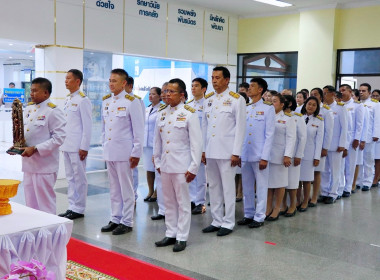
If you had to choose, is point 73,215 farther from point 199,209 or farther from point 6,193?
point 6,193

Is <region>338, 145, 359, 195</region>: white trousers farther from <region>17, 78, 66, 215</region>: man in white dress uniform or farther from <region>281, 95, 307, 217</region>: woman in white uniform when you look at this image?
<region>17, 78, 66, 215</region>: man in white dress uniform

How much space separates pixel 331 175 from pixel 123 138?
135 inches

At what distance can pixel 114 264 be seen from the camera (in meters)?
3.88

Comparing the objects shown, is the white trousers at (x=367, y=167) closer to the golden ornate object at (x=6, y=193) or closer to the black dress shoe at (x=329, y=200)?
the black dress shoe at (x=329, y=200)

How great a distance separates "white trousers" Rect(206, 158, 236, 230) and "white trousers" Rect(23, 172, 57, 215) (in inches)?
65.0

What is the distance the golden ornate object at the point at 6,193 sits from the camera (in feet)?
9.17

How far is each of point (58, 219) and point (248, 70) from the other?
9.13 meters

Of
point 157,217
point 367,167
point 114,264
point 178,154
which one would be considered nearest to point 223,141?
point 178,154

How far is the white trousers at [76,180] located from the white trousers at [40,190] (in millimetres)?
807

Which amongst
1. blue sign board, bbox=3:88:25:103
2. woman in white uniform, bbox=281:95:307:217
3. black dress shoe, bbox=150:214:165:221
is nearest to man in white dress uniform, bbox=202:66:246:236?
black dress shoe, bbox=150:214:165:221

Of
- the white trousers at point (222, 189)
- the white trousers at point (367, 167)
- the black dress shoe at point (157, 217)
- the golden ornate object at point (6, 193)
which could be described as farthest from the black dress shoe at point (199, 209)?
the white trousers at point (367, 167)

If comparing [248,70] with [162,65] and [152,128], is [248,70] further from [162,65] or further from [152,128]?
[152,128]

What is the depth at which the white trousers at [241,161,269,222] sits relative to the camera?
5.29 meters

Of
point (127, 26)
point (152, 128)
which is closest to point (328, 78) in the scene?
point (127, 26)
